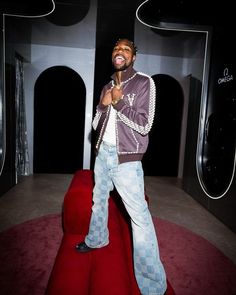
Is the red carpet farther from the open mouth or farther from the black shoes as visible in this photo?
the open mouth

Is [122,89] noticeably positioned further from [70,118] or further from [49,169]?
[49,169]

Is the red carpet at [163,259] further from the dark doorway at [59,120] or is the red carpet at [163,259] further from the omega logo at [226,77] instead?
the dark doorway at [59,120]

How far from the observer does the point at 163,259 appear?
2.24 m

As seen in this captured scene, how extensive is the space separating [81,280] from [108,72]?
4.26 m

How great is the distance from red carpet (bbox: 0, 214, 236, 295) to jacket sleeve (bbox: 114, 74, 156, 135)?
1223mm

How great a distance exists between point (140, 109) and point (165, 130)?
14.0ft

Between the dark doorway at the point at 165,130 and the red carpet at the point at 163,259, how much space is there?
2.91 m

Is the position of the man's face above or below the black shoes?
above

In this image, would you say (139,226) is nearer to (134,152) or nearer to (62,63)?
(134,152)

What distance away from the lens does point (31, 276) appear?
1896 millimetres

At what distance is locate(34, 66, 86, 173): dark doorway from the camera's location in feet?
17.6

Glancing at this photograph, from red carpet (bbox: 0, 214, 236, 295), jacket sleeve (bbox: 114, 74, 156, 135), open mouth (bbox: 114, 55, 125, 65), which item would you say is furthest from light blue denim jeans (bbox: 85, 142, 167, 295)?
open mouth (bbox: 114, 55, 125, 65)

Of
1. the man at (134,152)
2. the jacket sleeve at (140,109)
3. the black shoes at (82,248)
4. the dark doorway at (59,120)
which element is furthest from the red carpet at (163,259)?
the dark doorway at (59,120)

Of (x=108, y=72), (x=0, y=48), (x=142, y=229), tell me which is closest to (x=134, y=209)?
(x=142, y=229)
